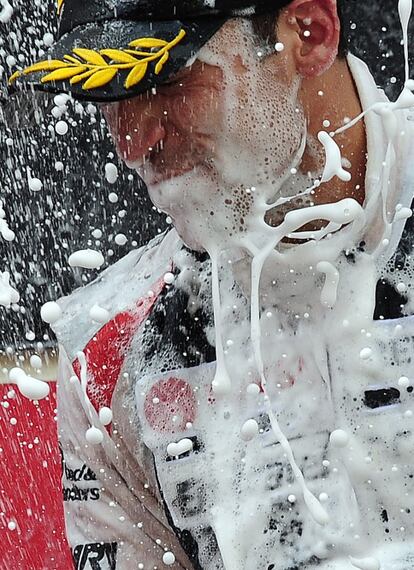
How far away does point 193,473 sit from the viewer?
2.81 ft

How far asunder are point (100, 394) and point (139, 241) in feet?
0.55

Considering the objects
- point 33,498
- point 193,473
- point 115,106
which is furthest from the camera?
point 33,498

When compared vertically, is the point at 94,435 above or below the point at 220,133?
below

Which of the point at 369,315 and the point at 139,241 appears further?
the point at 139,241

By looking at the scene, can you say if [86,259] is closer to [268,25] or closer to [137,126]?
[137,126]

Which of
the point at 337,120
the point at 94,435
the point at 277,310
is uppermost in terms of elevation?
the point at 337,120

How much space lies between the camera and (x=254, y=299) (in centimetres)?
79

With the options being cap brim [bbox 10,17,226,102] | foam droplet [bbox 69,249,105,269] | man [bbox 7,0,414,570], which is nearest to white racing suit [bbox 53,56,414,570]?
man [bbox 7,0,414,570]

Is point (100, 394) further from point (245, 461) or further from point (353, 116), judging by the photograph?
point (353, 116)

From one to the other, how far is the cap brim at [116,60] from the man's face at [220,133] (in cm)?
4

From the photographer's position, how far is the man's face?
2.40ft

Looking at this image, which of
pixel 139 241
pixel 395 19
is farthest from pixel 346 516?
pixel 395 19

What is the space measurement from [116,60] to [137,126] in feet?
0.27

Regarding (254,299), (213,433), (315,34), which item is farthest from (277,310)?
(315,34)
